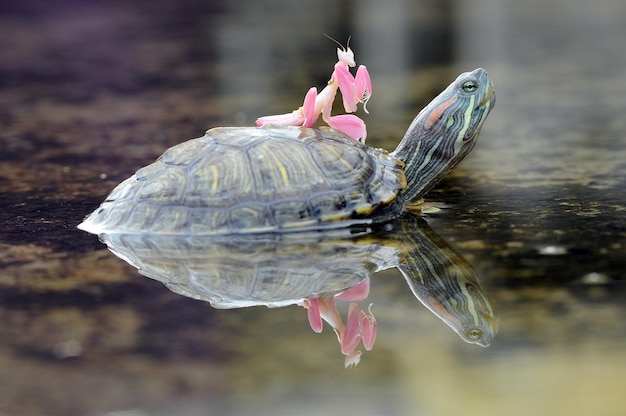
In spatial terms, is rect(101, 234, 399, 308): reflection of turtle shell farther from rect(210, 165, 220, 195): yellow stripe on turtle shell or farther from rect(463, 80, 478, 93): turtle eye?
rect(463, 80, 478, 93): turtle eye

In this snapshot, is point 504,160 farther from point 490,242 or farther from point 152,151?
point 152,151

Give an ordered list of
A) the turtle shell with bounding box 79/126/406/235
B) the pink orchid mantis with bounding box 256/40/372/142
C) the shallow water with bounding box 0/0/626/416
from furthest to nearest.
Result: the pink orchid mantis with bounding box 256/40/372/142, the turtle shell with bounding box 79/126/406/235, the shallow water with bounding box 0/0/626/416

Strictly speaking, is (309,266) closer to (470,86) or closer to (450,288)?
(450,288)

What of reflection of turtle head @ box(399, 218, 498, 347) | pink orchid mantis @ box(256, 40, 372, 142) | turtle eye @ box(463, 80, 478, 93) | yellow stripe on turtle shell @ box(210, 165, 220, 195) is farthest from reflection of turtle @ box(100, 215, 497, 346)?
turtle eye @ box(463, 80, 478, 93)

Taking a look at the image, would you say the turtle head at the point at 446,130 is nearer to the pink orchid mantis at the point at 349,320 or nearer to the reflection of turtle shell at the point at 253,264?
the reflection of turtle shell at the point at 253,264

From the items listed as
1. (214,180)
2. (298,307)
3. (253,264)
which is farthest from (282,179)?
(298,307)

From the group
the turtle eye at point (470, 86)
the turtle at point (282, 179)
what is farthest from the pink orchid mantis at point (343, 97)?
the turtle eye at point (470, 86)

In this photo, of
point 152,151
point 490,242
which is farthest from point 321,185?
point 152,151
